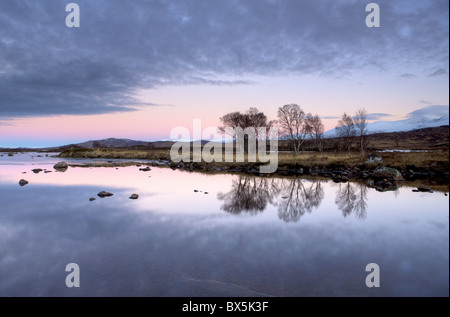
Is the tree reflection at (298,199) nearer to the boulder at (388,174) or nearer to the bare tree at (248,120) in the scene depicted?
the boulder at (388,174)

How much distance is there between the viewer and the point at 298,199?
19.2m

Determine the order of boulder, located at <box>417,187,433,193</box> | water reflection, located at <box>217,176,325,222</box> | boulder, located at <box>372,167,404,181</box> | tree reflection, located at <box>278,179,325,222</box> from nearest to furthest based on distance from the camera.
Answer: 1. tree reflection, located at <box>278,179,325,222</box>
2. water reflection, located at <box>217,176,325,222</box>
3. boulder, located at <box>417,187,433,193</box>
4. boulder, located at <box>372,167,404,181</box>

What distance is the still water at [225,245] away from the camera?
7117 mm

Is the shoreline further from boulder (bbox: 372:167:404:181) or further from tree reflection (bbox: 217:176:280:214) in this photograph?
tree reflection (bbox: 217:176:280:214)

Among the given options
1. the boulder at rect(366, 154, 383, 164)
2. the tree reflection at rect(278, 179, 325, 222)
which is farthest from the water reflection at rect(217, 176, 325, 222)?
the boulder at rect(366, 154, 383, 164)

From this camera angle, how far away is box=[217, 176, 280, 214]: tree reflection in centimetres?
1675

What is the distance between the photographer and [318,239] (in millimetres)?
10891

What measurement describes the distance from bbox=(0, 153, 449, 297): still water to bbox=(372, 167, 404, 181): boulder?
31.2 ft

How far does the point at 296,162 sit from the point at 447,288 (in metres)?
35.4
